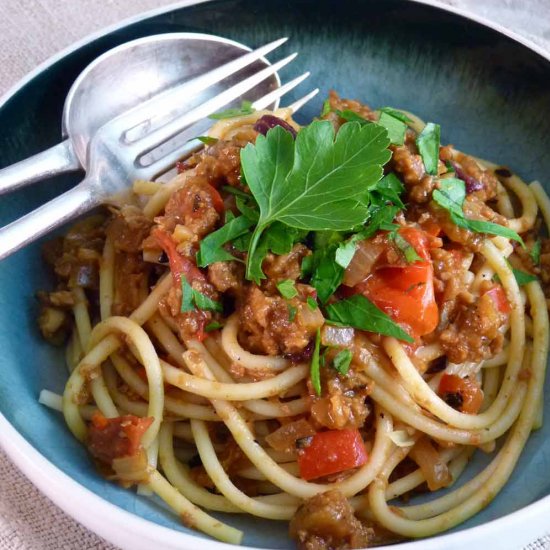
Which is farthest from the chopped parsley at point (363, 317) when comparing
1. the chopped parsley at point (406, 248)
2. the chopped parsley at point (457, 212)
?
the chopped parsley at point (457, 212)

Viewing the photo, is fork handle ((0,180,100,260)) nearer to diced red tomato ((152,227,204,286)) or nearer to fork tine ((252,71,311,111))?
diced red tomato ((152,227,204,286))

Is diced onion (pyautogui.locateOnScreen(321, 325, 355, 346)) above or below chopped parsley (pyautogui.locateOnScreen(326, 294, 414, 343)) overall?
below

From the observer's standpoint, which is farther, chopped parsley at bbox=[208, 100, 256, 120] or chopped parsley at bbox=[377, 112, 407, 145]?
chopped parsley at bbox=[208, 100, 256, 120]

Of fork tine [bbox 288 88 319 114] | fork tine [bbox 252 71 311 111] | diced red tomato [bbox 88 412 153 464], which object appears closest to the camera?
diced red tomato [bbox 88 412 153 464]

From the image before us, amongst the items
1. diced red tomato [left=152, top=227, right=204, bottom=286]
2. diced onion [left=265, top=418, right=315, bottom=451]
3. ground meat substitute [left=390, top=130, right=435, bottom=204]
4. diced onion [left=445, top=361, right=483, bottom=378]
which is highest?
ground meat substitute [left=390, top=130, right=435, bottom=204]

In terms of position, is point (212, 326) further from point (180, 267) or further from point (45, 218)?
point (45, 218)

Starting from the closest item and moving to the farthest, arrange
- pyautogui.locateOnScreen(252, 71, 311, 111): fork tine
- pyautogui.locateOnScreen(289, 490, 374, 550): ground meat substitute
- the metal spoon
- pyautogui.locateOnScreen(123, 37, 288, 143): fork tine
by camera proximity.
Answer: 1. pyautogui.locateOnScreen(289, 490, 374, 550): ground meat substitute
2. the metal spoon
3. pyautogui.locateOnScreen(123, 37, 288, 143): fork tine
4. pyautogui.locateOnScreen(252, 71, 311, 111): fork tine

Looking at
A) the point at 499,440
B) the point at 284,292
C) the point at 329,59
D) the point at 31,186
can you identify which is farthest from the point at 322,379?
the point at 329,59

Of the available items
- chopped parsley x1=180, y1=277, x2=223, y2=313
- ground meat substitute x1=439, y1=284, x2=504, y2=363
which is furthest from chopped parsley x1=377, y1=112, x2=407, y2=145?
chopped parsley x1=180, y1=277, x2=223, y2=313
